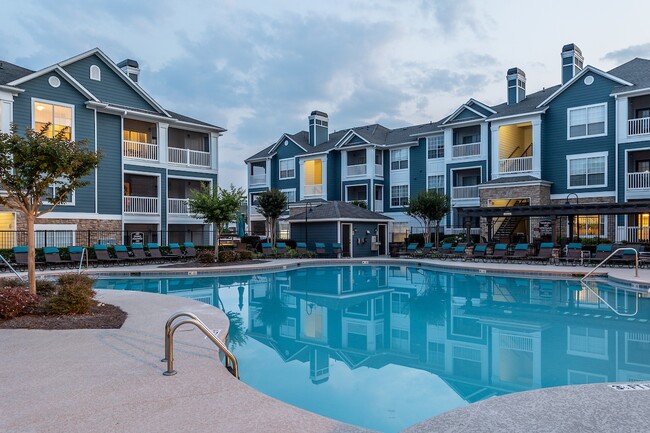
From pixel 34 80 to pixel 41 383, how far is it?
20402mm

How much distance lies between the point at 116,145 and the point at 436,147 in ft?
66.8

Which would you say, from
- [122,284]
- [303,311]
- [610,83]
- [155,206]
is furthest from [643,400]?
[610,83]

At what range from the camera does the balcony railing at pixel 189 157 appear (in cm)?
2670

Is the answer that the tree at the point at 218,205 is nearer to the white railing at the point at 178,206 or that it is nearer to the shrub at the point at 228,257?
the shrub at the point at 228,257

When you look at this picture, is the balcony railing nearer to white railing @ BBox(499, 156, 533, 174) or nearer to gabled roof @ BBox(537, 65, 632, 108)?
white railing @ BBox(499, 156, 533, 174)


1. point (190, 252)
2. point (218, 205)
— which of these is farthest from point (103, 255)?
point (218, 205)

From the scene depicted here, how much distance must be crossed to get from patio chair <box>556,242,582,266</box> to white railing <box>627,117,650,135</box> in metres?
7.64

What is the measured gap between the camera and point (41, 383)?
17.3 ft

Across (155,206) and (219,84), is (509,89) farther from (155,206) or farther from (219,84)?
(155,206)

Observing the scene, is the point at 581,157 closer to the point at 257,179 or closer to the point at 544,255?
the point at 544,255

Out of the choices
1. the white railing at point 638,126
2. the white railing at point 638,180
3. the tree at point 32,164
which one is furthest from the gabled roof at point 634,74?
the tree at point 32,164

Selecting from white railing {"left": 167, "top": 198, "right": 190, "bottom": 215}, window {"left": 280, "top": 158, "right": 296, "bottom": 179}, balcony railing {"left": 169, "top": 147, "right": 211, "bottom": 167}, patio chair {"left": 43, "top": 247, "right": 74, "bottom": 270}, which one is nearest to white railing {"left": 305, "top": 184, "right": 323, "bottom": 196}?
window {"left": 280, "top": 158, "right": 296, "bottom": 179}

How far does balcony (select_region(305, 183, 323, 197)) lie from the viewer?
37.6 m

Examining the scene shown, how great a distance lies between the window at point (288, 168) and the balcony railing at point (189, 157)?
11.7m
